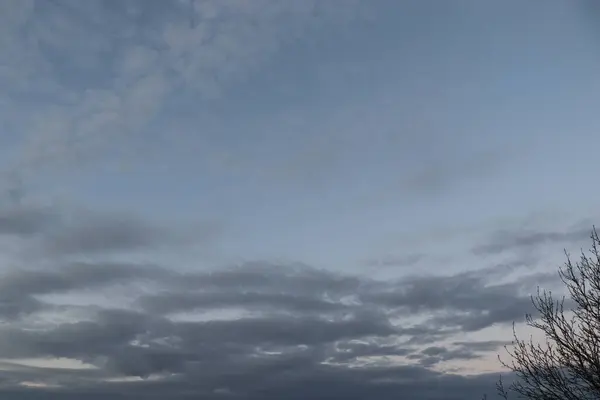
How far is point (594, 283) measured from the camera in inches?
946

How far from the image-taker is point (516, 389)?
82.5 feet

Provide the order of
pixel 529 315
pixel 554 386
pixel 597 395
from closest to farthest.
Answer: pixel 597 395 → pixel 554 386 → pixel 529 315

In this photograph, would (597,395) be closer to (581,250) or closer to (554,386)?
(554,386)

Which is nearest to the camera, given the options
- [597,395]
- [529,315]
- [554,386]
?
[597,395]

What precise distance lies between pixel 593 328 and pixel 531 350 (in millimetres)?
2844

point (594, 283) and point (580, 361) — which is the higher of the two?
point (594, 283)

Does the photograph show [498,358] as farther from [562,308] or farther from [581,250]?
[581,250]

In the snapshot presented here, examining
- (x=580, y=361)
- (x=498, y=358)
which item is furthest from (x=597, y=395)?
(x=498, y=358)

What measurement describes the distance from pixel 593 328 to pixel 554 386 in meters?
2.80

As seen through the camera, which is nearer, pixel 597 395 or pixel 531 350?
pixel 597 395

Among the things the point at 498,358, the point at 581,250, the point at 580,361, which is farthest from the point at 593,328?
the point at 498,358

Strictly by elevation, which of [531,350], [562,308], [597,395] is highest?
[562,308]

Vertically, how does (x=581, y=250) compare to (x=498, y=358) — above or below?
above

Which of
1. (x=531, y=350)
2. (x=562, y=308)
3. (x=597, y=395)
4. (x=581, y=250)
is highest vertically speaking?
(x=581, y=250)
